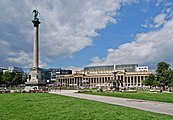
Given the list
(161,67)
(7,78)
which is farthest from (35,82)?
(7,78)

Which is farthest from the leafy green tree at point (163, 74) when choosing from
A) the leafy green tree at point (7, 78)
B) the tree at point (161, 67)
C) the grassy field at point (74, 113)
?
the grassy field at point (74, 113)

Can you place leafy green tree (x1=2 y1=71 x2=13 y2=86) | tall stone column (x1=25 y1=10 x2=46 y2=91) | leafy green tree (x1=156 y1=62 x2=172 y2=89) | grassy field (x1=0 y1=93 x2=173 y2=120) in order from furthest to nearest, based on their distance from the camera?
leafy green tree (x1=2 y1=71 x2=13 y2=86) < leafy green tree (x1=156 y1=62 x2=172 y2=89) < tall stone column (x1=25 y1=10 x2=46 y2=91) < grassy field (x1=0 y1=93 x2=173 y2=120)

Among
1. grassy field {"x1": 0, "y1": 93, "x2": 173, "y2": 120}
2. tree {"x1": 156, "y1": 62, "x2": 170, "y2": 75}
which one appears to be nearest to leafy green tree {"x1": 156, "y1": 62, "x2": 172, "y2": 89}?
tree {"x1": 156, "y1": 62, "x2": 170, "y2": 75}

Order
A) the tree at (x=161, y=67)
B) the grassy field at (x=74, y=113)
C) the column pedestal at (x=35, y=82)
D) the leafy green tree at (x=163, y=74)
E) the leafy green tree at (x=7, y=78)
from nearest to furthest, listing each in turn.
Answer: the grassy field at (x=74, y=113) < the column pedestal at (x=35, y=82) < the leafy green tree at (x=163, y=74) < the tree at (x=161, y=67) < the leafy green tree at (x=7, y=78)

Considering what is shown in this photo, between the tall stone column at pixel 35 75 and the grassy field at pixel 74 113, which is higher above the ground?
the tall stone column at pixel 35 75

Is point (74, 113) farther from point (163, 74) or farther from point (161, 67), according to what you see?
point (161, 67)

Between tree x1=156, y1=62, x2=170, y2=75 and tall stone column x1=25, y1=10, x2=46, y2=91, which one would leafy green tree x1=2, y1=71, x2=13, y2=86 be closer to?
tall stone column x1=25, y1=10, x2=46, y2=91

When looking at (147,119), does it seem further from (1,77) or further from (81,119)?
(1,77)

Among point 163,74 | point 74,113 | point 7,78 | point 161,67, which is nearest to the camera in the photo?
point 74,113

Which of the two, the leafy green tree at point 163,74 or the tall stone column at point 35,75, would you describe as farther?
the leafy green tree at point 163,74

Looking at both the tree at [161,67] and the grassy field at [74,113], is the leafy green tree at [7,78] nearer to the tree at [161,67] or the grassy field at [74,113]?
the tree at [161,67]

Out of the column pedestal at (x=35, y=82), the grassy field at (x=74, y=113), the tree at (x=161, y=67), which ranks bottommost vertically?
the grassy field at (x=74, y=113)

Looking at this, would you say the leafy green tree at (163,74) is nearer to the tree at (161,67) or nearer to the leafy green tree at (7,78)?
the tree at (161,67)

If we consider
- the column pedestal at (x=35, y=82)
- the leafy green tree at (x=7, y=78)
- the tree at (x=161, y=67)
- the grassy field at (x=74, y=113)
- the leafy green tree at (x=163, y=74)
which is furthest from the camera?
the leafy green tree at (x=7, y=78)
